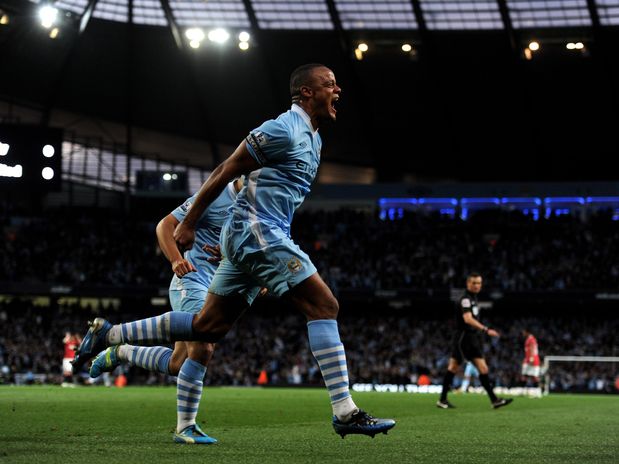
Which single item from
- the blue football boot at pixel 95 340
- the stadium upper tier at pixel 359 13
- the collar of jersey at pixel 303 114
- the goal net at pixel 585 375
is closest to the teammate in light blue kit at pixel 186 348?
the blue football boot at pixel 95 340

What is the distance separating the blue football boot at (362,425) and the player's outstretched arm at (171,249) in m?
1.49

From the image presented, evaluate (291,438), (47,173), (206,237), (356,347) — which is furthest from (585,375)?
(206,237)

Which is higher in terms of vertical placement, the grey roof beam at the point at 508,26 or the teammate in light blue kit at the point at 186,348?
the grey roof beam at the point at 508,26

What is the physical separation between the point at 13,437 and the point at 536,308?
40954 mm

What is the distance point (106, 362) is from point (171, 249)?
1.28 m

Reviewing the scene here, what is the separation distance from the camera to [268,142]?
→ 6.25 metres

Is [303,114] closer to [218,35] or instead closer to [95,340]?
[95,340]

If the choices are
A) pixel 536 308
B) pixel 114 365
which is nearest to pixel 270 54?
pixel 536 308

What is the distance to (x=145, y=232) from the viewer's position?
50.3 metres

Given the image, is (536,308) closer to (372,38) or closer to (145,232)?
(372,38)

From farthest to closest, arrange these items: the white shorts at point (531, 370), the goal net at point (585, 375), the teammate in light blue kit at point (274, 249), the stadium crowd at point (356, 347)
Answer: the stadium crowd at point (356, 347) → the goal net at point (585, 375) → the white shorts at point (531, 370) → the teammate in light blue kit at point (274, 249)

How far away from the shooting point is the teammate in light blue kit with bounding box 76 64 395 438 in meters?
6.11

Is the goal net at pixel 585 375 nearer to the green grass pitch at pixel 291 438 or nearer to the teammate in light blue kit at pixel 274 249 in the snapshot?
the green grass pitch at pixel 291 438

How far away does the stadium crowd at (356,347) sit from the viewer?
37500 mm
